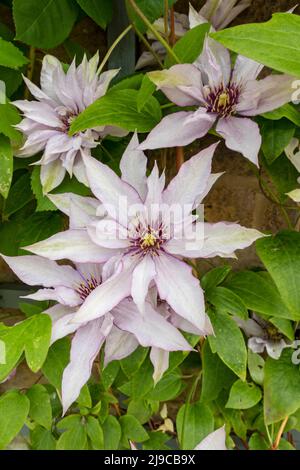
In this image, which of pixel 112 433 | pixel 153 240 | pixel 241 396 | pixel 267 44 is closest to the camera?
pixel 267 44

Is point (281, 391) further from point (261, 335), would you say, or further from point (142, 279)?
point (142, 279)

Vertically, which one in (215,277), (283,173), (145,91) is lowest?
(215,277)

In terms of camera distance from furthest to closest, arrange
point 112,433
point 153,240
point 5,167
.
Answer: point 112,433 → point 5,167 → point 153,240

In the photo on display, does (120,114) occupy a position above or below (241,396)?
above

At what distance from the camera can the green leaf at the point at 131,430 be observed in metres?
0.82

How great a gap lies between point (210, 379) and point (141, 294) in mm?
275

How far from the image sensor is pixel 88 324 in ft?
1.70

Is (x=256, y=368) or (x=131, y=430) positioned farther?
(x=131, y=430)

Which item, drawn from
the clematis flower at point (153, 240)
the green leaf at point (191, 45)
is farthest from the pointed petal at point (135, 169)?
the green leaf at point (191, 45)

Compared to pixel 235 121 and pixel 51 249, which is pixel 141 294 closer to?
pixel 51 249

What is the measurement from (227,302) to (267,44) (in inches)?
11.7

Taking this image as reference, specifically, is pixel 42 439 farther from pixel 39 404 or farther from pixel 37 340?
pixel 37 340

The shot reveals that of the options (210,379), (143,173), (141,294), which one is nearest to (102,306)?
(141,294)

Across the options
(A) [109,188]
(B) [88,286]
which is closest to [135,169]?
(A) [109,188]
